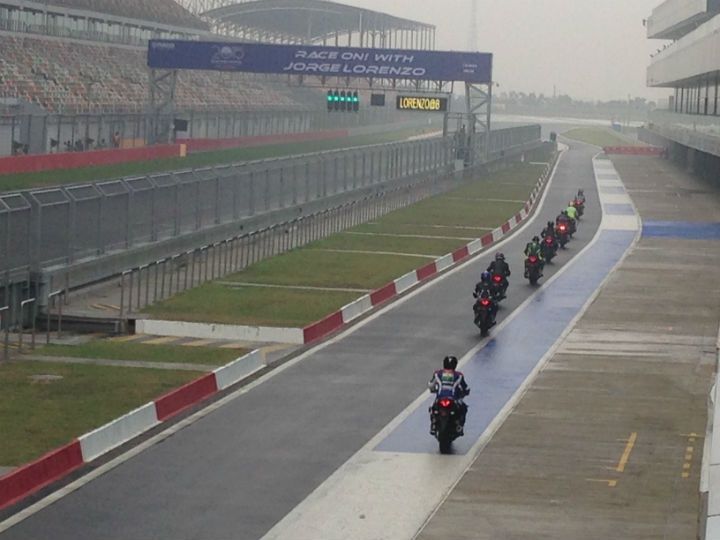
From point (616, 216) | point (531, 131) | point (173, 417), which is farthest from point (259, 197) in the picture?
point (531, 131)

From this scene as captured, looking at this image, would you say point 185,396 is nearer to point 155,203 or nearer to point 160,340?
point 160,340

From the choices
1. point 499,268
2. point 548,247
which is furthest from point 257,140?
point 499,268

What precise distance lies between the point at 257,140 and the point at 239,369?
88.4 m

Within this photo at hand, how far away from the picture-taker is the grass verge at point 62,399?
24078mm

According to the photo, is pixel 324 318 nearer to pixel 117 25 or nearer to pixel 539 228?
pixel 539 228

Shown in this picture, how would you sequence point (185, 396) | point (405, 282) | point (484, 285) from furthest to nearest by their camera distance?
point (405, 282) → point (484, 285) → point (185, 396)

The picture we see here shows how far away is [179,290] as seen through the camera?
1709 inches

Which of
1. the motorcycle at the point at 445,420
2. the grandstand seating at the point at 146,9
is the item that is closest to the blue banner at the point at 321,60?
the grandstand seating at the point at 146,9

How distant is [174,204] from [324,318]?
466 inches

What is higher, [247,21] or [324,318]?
[247,21]

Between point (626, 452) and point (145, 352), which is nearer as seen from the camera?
point (626, 452)

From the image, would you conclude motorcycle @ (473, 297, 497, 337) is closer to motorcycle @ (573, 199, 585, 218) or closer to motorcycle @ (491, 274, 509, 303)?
motorcycle @ (491, 274, 509, 303)

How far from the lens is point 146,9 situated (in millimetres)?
134500

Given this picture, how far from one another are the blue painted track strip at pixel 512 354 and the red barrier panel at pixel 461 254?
380 centimetres
